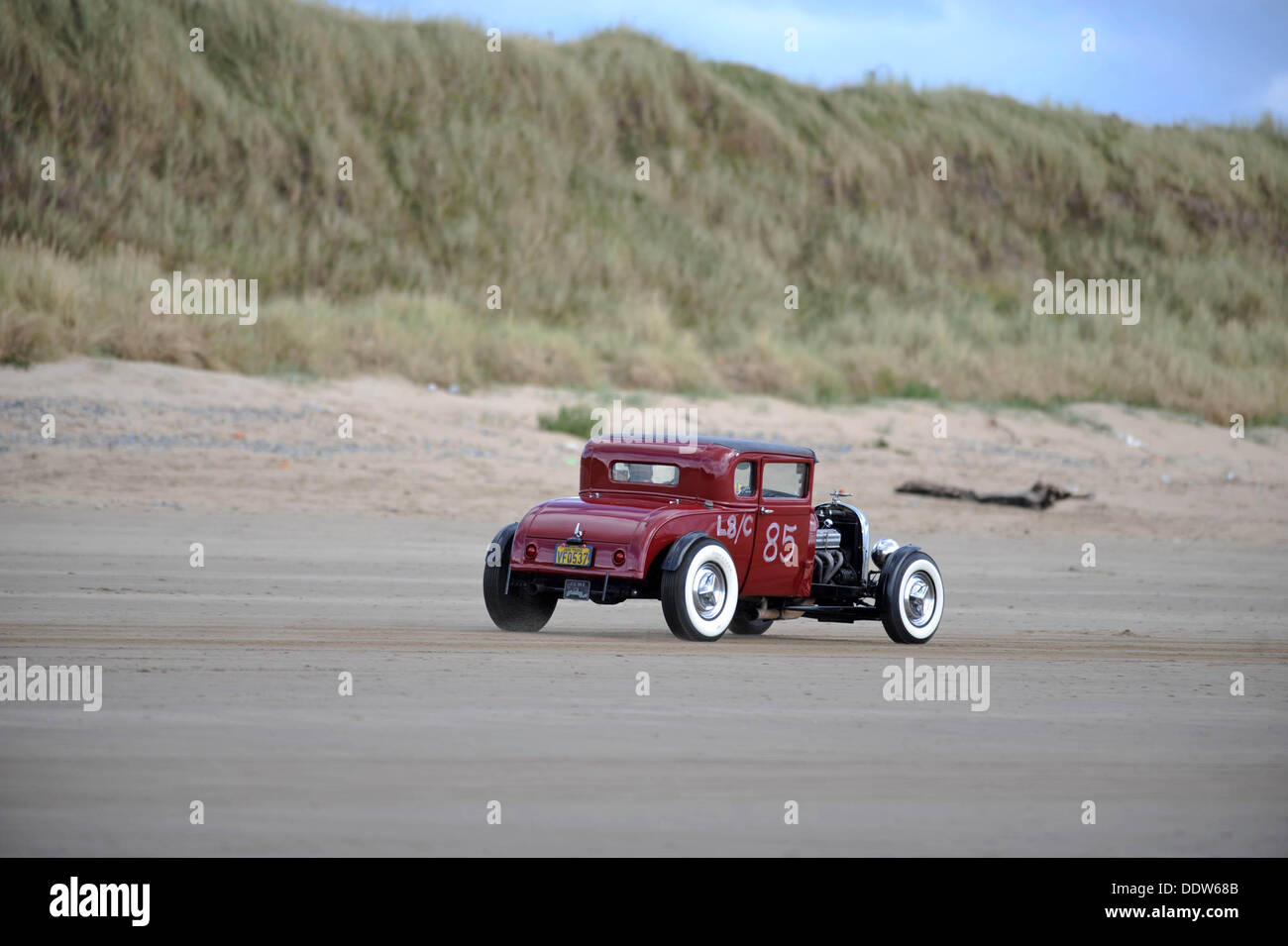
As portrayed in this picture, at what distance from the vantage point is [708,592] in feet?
44.0

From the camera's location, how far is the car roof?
46.1 ft

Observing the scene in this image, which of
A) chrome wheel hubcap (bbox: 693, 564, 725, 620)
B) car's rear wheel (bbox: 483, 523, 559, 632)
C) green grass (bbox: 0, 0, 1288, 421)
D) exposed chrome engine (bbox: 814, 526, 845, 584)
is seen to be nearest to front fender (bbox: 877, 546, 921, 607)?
exposed chrome engine (bbox: 814, 526, 845, 584)

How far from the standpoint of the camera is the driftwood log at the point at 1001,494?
87.8ft

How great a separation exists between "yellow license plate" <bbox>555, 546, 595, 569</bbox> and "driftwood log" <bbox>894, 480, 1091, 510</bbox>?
46.6 ft

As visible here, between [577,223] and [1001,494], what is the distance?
59.1 ft

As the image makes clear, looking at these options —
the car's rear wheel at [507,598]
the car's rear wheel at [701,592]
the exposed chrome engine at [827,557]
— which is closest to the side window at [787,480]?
the exposed chrome engine at [827,557]

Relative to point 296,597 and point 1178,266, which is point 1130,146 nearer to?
point 1178,266

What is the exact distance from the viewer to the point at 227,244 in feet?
123

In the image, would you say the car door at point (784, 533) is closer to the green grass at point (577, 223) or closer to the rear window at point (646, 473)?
the rear window at point (646, 473)

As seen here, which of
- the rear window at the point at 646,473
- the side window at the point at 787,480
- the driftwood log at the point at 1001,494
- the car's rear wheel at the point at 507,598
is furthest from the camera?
the driftwood log at the point at 1001,494

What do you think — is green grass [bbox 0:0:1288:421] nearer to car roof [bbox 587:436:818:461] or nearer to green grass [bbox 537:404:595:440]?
green grass [bbox 537:404:595:440]

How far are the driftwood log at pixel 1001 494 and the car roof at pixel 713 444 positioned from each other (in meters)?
12.5

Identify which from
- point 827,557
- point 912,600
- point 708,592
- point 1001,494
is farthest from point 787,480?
point 1001,494

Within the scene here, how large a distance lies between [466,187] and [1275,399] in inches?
733
